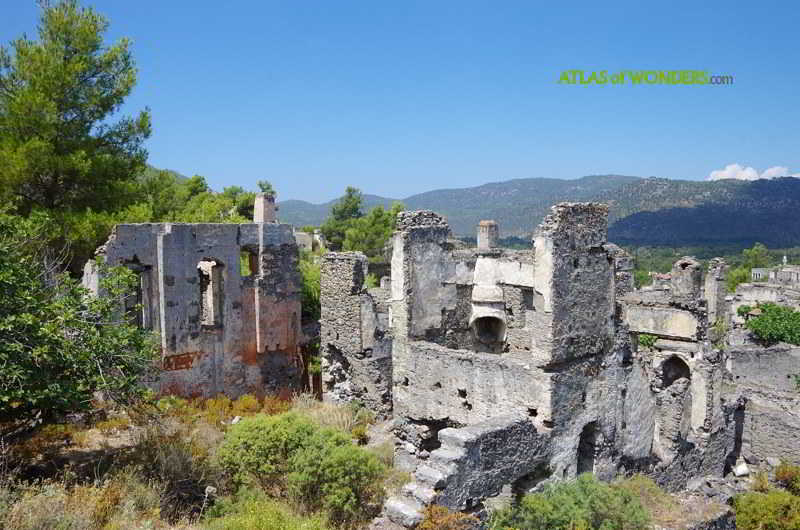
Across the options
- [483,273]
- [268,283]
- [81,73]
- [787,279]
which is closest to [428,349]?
[483,273]

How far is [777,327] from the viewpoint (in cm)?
3036

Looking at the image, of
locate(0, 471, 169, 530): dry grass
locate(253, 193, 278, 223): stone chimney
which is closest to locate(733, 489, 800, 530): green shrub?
locate(0, 471, 169, 530): dry grass

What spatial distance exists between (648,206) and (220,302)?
15325 centimetres

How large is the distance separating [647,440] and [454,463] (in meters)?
5.95

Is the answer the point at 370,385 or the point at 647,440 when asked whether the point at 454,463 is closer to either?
the point at 647,440

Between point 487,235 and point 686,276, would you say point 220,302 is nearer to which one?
point 487,235

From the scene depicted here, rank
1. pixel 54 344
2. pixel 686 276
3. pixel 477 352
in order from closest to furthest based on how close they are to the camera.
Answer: pixel 54 344
pixel 477 352
pixel 686 276

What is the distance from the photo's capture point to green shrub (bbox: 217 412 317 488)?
9.40 meters

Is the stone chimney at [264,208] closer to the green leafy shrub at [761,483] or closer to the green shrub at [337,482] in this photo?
the green shrub at [337,482]

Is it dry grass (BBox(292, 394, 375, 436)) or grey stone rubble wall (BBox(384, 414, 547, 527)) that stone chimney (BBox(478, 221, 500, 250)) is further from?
grey stone rubble wall (BBox(384, 414, 547, 527))

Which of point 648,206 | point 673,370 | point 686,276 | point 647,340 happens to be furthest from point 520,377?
point 648,206

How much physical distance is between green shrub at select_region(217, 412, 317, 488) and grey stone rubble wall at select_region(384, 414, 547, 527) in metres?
2.11

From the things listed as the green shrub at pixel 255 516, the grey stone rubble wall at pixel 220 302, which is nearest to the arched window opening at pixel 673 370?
the grey stone rubble wall at pixel 220 302

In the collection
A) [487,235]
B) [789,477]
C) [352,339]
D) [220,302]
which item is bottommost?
[789,477]
